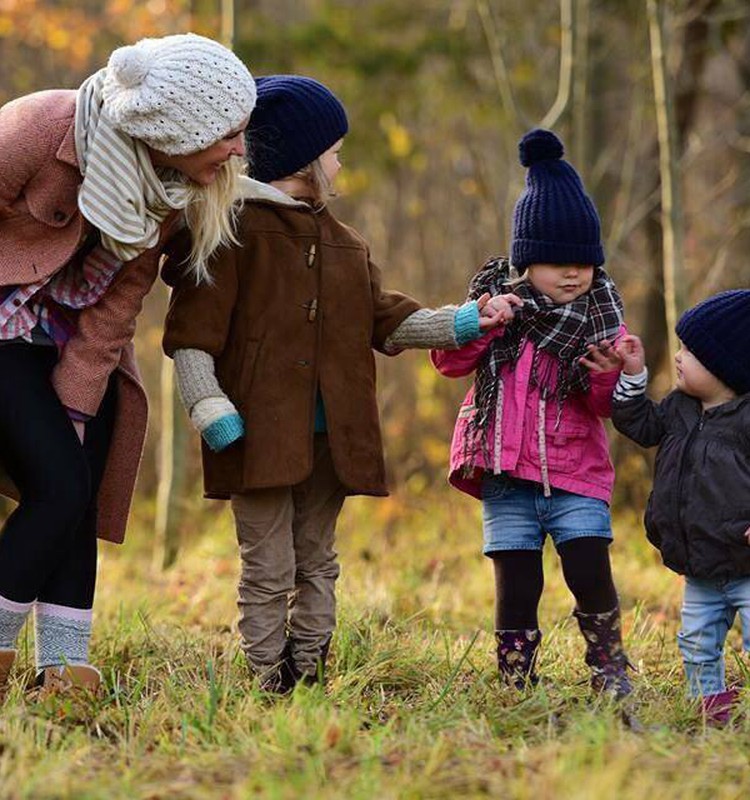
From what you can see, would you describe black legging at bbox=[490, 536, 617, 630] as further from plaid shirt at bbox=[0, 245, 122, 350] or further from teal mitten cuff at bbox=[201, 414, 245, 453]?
plaid shirt at bbox=[0, 245, 122, 350]

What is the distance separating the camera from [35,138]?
3467 mm

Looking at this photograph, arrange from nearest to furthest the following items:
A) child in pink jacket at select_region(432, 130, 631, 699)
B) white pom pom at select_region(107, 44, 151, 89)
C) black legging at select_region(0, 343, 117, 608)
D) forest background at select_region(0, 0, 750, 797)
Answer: forest background at select_region(0, 0, 750, 797), white pom pom at select_region(107, 44, 151, 89), black legging at select_region(0, 343, 117, 608), child in pink jacket at select_region(432, 130, 631, 699)

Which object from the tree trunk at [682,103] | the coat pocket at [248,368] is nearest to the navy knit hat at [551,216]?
the coat pocket at [248,368]

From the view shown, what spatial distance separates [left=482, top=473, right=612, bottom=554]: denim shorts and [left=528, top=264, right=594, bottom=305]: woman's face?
554 mm

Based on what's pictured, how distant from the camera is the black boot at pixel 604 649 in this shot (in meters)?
3.86

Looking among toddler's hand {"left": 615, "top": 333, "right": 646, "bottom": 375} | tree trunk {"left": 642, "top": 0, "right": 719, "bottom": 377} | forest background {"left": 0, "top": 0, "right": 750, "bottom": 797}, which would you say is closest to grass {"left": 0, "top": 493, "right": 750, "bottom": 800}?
forest background {"left": 0, "top": 0, "right": 750, "bottom": 797}

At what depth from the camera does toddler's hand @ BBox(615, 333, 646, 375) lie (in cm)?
377

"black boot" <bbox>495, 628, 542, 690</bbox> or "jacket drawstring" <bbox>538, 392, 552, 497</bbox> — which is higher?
"jacket drawstring" <bbox>538, 392, 552, 497</bbox>

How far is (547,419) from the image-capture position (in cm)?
391

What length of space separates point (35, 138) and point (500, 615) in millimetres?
1893

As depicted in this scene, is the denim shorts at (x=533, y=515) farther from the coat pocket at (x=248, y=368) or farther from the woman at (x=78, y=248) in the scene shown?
the woman at (x=78, y=248)

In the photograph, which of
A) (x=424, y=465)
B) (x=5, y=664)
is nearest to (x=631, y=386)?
(x=5, y=664)

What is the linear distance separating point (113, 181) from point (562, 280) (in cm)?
131

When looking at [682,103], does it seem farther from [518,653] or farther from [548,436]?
[518,653]
